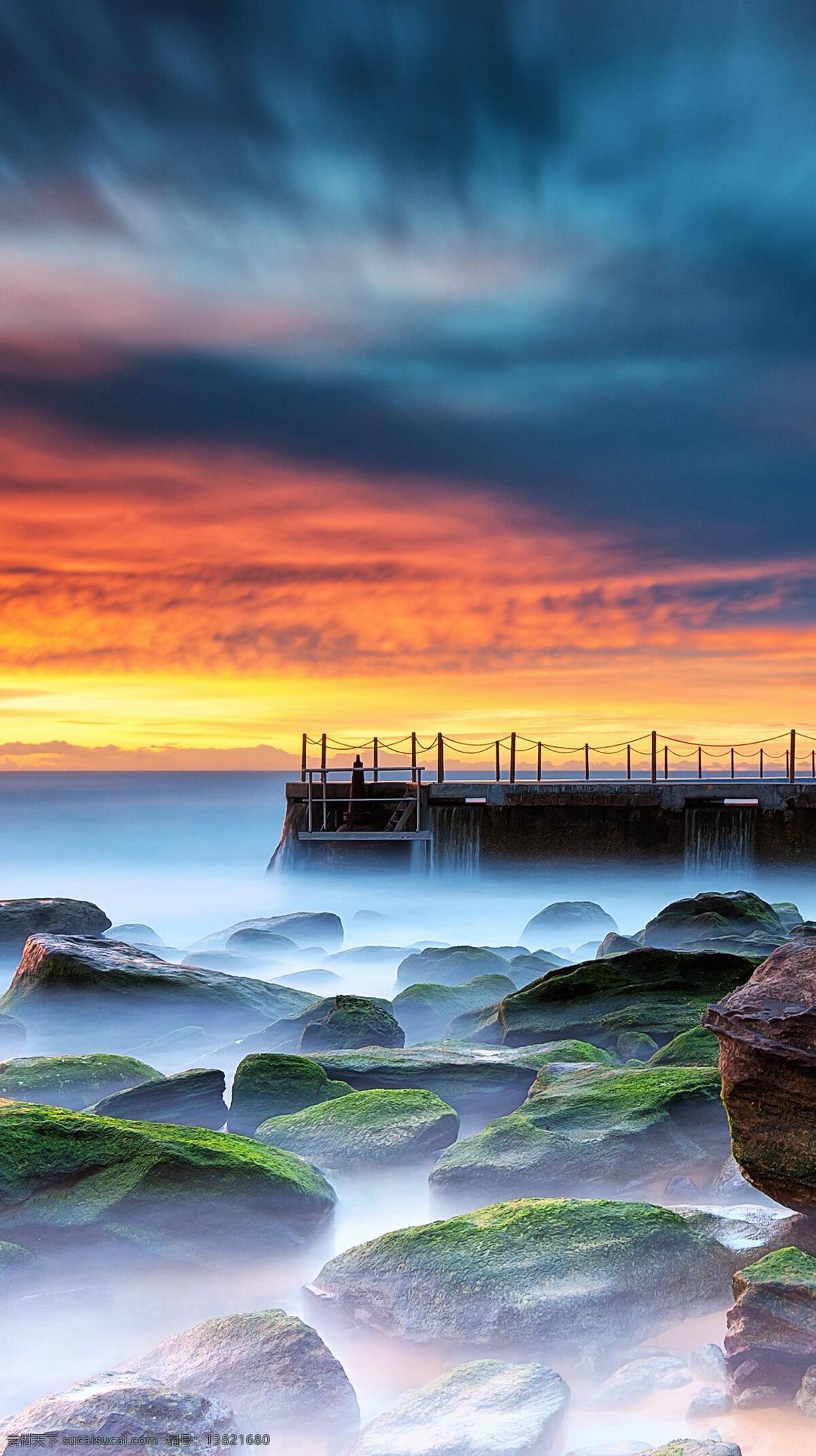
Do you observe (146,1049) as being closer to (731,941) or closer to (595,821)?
(731,941)

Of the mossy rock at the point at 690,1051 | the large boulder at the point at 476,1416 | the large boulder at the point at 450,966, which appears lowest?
the large boulder at the point at 450,966

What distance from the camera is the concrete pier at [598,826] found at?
20.2 meters

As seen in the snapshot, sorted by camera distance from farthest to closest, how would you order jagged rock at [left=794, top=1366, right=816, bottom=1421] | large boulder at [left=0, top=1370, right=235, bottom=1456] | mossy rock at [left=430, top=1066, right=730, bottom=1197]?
mossy rock at [left=430, top=1066, right=730, bottom=1197] < jagged rock at [left=794, top=1366, right=816, bottom=1421] < large boulder at [left=0, top=1370, right=235, bottom=1456]

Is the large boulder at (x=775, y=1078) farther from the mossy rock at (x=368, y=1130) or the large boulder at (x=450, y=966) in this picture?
the large boulder at (x=450, y=966)

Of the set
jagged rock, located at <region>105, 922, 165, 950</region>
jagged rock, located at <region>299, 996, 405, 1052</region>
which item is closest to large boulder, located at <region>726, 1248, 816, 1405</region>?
jagged rock, located at <region>299, 996, 405, 1052</region>

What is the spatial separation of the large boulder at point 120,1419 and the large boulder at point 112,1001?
547 cm

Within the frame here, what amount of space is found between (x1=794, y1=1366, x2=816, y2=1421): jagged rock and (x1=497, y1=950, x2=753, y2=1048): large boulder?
158 inches

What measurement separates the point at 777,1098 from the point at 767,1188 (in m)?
0.37

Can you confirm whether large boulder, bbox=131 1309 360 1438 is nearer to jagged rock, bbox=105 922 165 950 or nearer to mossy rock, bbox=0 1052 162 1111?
mossy rock, bbox=0 1052 162 1111

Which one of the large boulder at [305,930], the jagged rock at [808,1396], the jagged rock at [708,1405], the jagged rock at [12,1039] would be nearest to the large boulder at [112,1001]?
the jagged rock at [12,1039]

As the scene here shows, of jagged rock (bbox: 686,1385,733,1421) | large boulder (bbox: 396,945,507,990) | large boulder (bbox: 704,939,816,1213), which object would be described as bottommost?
large boulder (bbox: 396,945,507,990)

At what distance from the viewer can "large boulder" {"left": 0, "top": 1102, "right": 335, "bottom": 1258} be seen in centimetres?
444

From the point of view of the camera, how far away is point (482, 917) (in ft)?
62.6

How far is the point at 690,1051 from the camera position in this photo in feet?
20.9
